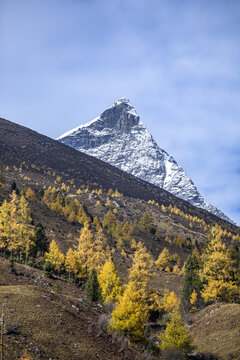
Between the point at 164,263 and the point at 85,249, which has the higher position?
the point at 85,249

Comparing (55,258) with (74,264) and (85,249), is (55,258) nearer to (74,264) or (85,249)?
(74,264)

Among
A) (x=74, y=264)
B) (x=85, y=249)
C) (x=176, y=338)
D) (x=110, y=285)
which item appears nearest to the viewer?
(x=176, y=338)

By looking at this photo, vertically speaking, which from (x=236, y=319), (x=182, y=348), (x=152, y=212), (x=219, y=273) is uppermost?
(x=152, y=212)

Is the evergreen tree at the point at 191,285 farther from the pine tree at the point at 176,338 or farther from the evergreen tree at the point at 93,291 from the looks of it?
the pine tree at the point at 176,338

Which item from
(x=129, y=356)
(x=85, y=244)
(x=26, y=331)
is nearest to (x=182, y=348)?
(x=129, y=356)

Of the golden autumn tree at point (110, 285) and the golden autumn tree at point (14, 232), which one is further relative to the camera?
the golden autumn tree at point (14, 232)

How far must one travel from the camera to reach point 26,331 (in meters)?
15.1

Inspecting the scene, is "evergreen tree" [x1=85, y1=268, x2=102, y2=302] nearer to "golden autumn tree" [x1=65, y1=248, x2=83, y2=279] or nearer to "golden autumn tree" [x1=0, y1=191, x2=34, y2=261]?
"golden autumn tree" [x1=65, y1=248, x2=83, y2=279]

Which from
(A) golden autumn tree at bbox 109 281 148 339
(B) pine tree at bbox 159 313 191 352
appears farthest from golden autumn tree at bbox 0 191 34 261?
(B) pine tree at bbox 159 313 191 352

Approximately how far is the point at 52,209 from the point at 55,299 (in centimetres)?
8200

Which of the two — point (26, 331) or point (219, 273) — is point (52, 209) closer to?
point (219, 273)

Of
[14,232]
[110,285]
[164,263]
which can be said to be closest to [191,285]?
[110,285]

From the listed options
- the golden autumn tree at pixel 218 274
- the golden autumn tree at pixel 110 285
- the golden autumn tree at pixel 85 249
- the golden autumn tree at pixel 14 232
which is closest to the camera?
the golden autumn tree at pixel 218 274

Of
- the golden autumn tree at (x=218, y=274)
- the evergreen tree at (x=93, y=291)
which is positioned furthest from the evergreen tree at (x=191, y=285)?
the evergreen tree at (x=93, y=291)
